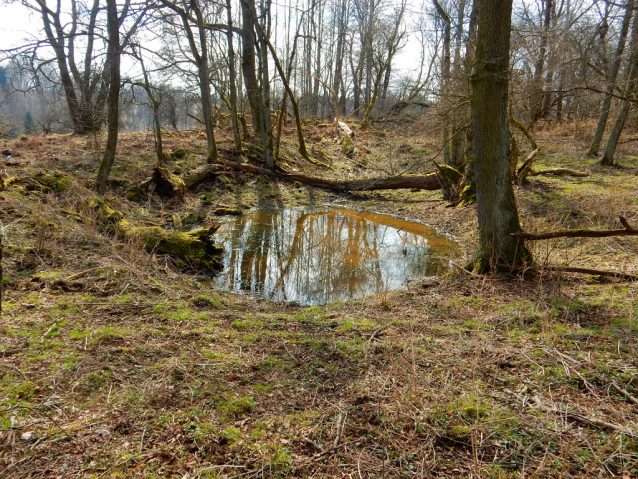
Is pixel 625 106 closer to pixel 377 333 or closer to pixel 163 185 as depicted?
pixel 377 333

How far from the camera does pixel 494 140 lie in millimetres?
5672

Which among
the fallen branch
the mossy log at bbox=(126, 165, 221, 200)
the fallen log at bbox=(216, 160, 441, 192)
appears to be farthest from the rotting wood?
the mossy log at bbox=(126, 165, 221, 200)

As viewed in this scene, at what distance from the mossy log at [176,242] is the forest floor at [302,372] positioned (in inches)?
20.2

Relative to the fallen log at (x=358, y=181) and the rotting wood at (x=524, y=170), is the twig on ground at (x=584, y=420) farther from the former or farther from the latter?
the fallen log at (x=358, y=181)

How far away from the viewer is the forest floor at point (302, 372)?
97.3 inches

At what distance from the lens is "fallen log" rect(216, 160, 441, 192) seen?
14234 mm

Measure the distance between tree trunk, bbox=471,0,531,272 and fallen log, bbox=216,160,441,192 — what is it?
8088mm

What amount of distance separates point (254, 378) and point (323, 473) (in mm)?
1198

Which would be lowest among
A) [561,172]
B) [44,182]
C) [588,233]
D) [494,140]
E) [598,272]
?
[598,272]

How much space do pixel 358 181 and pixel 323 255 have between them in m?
7.34

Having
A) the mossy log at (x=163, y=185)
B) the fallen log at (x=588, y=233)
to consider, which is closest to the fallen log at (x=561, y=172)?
the fallen log at (x=588, y=233)

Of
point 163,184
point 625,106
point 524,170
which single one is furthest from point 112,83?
point 625,106

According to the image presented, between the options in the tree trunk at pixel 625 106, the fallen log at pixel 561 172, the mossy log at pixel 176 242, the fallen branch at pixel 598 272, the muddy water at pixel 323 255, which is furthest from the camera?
the fallen log at pixel 561 172

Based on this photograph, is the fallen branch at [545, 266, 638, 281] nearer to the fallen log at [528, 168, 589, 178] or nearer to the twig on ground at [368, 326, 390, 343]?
the twig on ground at [368, 326, 390, 343]
